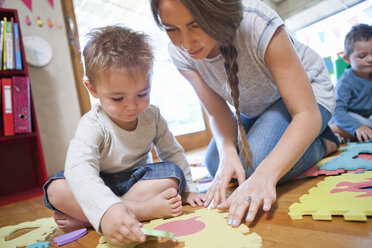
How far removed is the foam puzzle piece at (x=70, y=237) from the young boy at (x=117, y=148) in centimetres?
4

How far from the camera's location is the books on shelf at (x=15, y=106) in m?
1.50

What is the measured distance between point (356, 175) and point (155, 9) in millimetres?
743

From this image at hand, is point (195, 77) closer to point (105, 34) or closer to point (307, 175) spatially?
point (105, 34)

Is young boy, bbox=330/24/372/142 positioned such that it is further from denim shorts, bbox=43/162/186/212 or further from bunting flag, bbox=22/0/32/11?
bunting flag, bbox=22/0/32/11

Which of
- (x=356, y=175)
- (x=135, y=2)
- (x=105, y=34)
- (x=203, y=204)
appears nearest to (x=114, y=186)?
(x=203, y=204)

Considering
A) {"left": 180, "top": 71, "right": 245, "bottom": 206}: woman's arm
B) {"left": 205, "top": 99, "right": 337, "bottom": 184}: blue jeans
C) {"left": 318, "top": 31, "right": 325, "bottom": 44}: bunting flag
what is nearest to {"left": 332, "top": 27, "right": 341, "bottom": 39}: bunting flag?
{"left": 318, "top": 31, "right": 325, "bottom": 44}: bunting flag

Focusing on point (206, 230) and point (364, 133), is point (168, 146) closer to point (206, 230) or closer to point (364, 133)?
point (206, 230)

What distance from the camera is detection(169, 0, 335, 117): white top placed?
29.3 inches

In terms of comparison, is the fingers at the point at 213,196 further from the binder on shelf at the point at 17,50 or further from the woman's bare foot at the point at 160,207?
the binder on shelf at the point at 17,50

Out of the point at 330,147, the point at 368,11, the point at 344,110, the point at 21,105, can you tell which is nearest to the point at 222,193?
the point at 330,147

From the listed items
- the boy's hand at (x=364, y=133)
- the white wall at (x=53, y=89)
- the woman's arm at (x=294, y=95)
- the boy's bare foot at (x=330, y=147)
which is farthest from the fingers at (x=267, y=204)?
the white wall at (x=53, y=89)

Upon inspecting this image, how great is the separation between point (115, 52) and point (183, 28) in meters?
0.21

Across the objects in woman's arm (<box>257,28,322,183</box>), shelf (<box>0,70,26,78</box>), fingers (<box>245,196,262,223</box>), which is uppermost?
shelf (<box>0,70,26,78</box>)

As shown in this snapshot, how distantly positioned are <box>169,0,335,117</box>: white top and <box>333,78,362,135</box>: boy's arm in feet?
1.88
